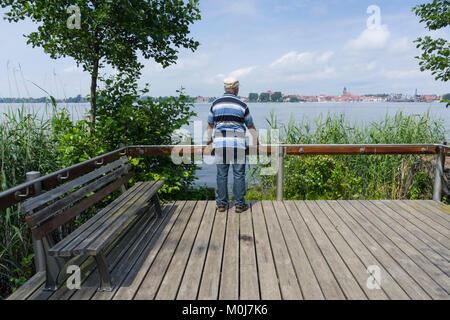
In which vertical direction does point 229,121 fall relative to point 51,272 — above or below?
above

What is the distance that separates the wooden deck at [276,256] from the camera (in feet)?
7.35


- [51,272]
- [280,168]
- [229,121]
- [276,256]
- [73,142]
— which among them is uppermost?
[229,121]

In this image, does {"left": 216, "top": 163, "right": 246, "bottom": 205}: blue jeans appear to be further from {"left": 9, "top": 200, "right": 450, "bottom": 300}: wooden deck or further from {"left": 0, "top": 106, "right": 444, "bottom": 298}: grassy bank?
{"left": 0, "top": 106, "right": 444, "bottom": 298}: grassy bank

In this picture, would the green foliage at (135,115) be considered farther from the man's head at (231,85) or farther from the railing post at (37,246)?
the railing post at (37,246)

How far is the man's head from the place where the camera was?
141 inches

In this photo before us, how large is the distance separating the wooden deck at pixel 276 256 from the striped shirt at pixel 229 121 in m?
0.91

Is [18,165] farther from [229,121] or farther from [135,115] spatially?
[229,121]

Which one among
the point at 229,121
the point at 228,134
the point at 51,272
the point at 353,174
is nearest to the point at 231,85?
the point at 229,121

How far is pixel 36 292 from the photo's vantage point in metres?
2.21

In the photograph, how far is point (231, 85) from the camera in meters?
3.59

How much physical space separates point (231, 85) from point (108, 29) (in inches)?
77.8

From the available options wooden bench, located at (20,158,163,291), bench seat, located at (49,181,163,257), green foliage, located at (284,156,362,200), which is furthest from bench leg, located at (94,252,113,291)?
green foliage, located at (284,156,362,200)
